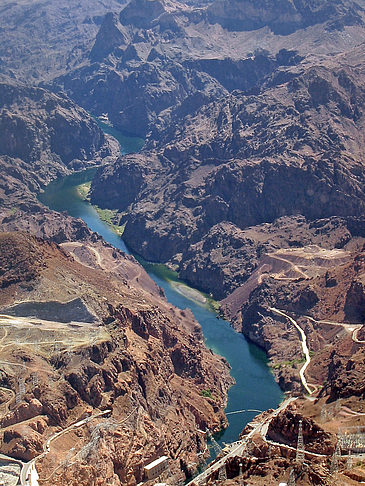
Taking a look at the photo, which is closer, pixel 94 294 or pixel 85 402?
pixel 85 402

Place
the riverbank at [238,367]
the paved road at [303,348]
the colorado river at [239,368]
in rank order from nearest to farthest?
the colorado river at [239,368]
the riverbank at [238,367]
the paved road at [303,348]

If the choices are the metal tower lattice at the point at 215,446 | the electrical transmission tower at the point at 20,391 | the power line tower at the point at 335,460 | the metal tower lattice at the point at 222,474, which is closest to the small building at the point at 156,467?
the metal tower lattice at the point at 215,446

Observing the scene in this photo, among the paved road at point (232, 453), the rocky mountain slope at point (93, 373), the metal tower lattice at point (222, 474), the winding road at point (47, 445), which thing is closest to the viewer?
the metal tower lattice at point (222, 474)

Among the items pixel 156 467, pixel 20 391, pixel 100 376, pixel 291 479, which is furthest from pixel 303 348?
pixel 291 479

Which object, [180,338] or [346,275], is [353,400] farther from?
[346,275]

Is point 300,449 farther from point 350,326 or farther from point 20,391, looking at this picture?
point 350,326

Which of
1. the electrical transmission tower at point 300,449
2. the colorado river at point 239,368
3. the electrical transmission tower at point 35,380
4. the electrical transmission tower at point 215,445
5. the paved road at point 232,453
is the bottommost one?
the colorado river at point 239,368

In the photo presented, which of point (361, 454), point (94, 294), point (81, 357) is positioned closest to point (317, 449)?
point (361, 454)

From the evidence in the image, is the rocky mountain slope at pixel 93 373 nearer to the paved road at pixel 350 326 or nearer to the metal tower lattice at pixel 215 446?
the metal tower lattice at pixel 215 446

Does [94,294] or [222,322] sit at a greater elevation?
[94,294]
